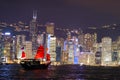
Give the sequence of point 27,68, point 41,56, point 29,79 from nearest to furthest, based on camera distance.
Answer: point 29,79
point 27,68
point 41,56

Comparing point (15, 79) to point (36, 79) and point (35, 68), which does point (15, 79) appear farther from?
point (35, 68)

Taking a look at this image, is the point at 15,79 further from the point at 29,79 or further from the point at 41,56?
the point at 41,56

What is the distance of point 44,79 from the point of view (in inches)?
4520

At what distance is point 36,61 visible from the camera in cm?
18925

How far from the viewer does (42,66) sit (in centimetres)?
19400

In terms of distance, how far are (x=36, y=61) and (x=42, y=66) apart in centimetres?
584

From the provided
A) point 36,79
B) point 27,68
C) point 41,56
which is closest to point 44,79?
point 36,79

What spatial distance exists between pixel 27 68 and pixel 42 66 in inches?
383

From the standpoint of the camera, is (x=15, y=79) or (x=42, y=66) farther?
(x=42, y=66)

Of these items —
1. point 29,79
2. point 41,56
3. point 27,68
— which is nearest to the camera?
point 29,79

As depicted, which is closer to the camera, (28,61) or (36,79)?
(36,79)

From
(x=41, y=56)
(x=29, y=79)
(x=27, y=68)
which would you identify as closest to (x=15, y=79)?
(x=29, y=79)

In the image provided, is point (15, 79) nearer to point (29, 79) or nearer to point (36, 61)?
point (29, 79)

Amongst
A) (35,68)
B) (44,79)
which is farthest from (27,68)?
(44,79)
